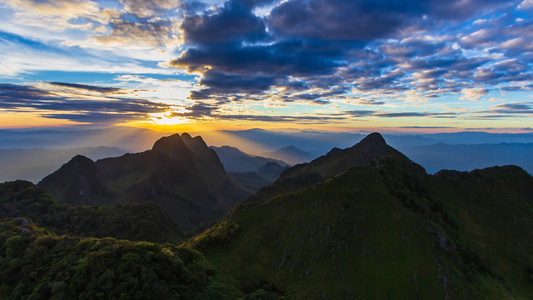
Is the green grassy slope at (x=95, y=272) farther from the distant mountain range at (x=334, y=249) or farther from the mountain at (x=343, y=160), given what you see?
the mountain at (x=343, y=160)

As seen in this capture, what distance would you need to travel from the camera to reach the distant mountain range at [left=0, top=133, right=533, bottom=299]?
34.8m

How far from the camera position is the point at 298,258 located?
53.5 m

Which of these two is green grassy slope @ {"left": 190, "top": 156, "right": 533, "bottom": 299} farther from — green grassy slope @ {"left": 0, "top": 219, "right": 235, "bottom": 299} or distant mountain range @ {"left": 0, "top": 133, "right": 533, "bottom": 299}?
green grassy slope @ {"left": 0, "top": 219, "right": 235, "bottom": 299}

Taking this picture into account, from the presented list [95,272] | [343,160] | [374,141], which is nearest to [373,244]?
[95,272]

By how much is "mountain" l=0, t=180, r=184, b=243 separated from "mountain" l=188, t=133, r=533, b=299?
170ft

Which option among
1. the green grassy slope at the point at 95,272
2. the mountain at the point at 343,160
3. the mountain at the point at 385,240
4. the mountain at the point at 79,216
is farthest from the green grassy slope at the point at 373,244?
the mountain at the point at 343,160

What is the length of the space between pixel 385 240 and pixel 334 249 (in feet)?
34.5

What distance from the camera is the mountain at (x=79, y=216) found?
3536 inches

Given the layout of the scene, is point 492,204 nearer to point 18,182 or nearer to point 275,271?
point 275,271

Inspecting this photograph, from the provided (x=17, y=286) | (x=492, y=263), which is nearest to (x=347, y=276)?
(x=492, y=263)

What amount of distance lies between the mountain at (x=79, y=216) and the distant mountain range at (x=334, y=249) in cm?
102

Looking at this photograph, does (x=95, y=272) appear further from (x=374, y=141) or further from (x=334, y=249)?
(x=374, y=141)

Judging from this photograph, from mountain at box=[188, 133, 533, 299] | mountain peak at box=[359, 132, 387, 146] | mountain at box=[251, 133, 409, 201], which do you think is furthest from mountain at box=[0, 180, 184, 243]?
mountain peak at box=[359, 132, 387, 146]

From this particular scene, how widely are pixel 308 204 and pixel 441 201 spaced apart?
41.2 m
